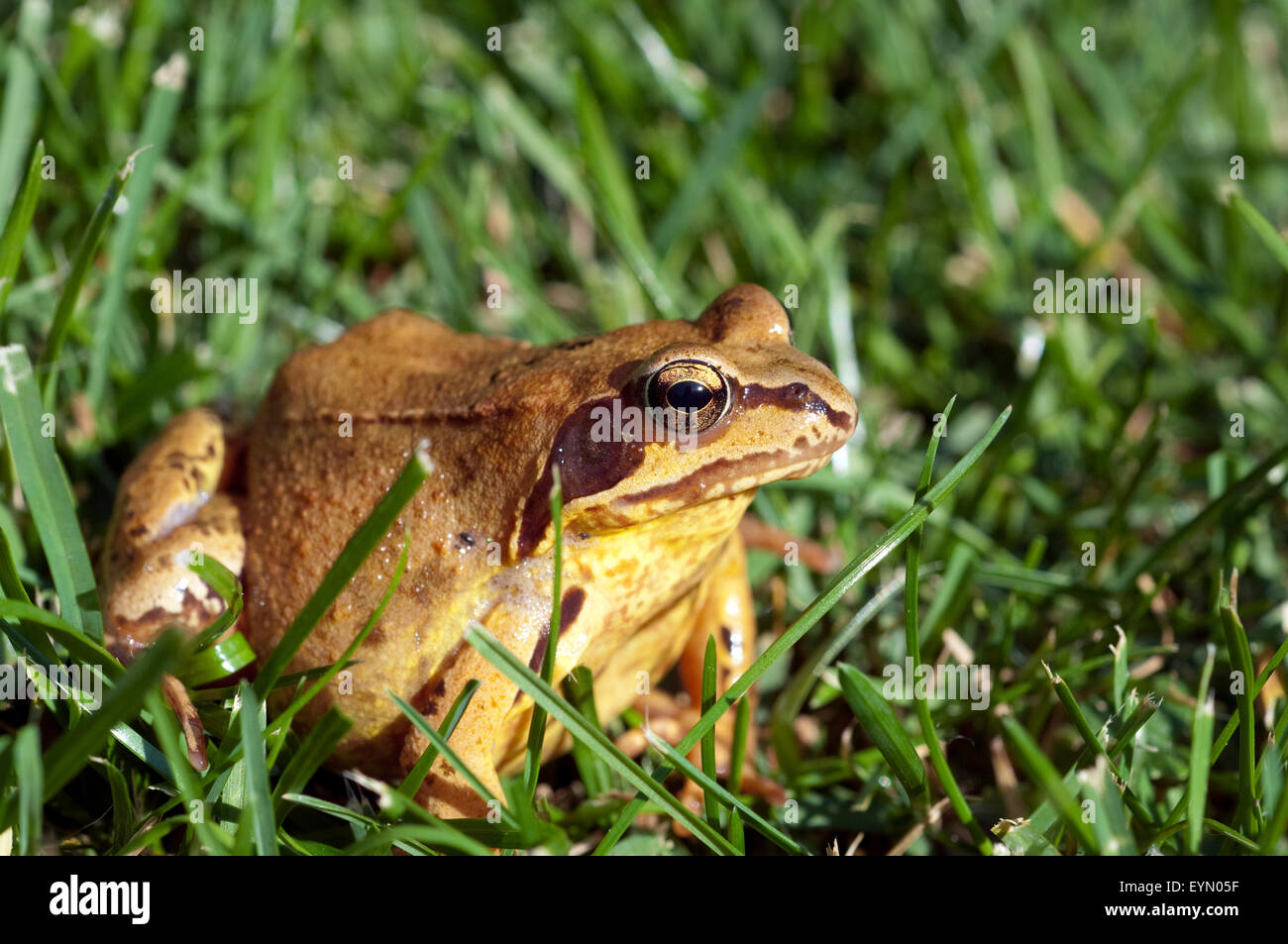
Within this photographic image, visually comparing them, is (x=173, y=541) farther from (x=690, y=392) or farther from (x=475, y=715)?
(x=690, y=392)

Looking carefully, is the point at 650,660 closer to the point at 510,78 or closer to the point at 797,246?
the point at 797,246

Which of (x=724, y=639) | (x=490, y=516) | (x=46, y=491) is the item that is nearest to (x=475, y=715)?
(x=490, y=516)

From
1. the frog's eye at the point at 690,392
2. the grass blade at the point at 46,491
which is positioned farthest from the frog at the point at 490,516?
the grass blade at the point at 46,491

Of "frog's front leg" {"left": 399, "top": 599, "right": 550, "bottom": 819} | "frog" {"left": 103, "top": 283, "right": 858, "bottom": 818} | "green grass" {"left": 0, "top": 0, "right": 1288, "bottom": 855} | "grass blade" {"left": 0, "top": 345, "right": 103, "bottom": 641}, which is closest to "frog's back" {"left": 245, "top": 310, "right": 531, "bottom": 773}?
"frog" {"left": 103, "top": 283, "right": 858, "bottom": 818}

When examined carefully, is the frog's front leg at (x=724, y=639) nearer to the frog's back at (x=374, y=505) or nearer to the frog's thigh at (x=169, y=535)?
the frog's back at (x=374, y=505)

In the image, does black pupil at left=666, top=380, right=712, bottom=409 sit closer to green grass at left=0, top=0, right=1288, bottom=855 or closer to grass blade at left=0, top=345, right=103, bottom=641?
green grass at left=0, top=0, right=1288, bottom=855

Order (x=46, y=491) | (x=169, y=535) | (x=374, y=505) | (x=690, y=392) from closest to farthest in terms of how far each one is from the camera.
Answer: (x=690, y=392)
(x=46, y=491)
(x=374, y=505)
(x=169, y=535)
